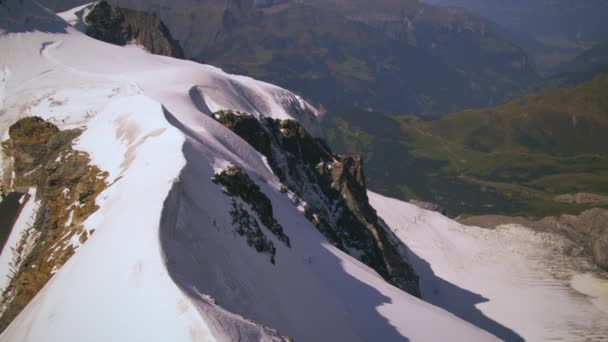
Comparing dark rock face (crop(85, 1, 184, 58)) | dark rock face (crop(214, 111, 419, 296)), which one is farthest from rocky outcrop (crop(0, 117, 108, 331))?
dark rock face (crop(85, 1, 184, 58))

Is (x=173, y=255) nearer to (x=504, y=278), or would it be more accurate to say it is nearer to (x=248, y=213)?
(x=248, y=213)

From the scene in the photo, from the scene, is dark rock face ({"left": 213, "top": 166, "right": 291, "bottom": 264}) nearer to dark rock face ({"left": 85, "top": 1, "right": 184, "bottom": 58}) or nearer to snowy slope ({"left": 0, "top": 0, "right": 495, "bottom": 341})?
snowy slope ({"left": 0, "top": 0, "right": 495, "bottom": 341})

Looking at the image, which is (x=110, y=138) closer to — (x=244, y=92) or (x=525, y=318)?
(x=244, y=92)

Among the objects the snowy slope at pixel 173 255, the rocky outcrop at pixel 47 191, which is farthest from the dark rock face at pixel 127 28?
the rocky outcrop at pixel 47 191

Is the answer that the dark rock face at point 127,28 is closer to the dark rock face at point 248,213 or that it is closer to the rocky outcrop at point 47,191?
the rocky outcrop at point 47,191

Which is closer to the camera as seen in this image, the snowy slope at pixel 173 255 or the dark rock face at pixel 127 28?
the snowy slope at pixel 173 255

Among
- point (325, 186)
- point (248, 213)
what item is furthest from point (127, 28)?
point (248, 213)
